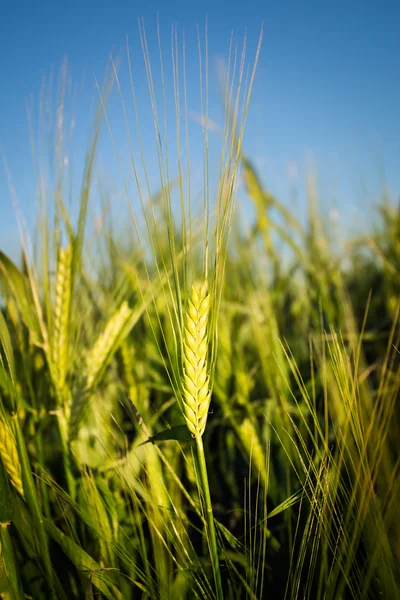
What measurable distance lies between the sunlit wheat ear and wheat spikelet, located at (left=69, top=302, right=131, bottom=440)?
0.21m

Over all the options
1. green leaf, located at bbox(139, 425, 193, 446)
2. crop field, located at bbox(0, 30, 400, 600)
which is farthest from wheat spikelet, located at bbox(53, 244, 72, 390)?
green leaf, located at bbox(139, 425, 193, 446)

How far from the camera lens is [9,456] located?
44 cm

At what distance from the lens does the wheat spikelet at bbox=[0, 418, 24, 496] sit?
1.43 ft

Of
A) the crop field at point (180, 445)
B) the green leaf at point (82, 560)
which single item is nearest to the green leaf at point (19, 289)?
the crop field at point (180, 445)

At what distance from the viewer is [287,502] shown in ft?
1.37

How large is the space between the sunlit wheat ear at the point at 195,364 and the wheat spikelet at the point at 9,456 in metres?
0.20

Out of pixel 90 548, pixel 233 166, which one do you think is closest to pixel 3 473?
pixel 90 548

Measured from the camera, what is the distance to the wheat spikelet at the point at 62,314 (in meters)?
0.53

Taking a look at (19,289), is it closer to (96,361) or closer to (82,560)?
(96,361)

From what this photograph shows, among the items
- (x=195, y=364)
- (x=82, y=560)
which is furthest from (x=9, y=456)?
(x=195, y=364)

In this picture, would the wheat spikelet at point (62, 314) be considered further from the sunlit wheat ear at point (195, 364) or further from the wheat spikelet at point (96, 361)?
the sunlit wheat ear at point (195, 364)

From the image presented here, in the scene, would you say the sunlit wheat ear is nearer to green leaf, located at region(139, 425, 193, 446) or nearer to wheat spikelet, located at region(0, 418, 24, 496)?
green leaf, located at region(139, 425, 193, 446)

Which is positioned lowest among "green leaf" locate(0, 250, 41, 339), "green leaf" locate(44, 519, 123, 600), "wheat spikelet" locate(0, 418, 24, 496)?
"green leaf" locate(44, 519, 123, 600)

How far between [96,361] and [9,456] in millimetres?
157
